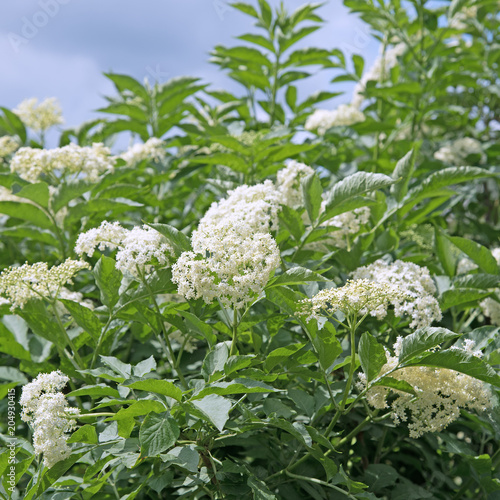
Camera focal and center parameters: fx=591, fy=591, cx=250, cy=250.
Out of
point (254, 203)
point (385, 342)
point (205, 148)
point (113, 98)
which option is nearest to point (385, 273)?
point (385, 342)

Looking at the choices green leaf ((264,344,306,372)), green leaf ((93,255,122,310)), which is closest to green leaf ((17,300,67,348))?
green leaf ((93,255,122,310))

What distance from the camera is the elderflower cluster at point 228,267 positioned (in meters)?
1.59

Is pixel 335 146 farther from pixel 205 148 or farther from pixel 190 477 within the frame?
pixel 190 477

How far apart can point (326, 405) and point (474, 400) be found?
0.44 meters

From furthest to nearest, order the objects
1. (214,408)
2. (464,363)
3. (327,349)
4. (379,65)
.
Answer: (379,65), (327,349), (464,363), (214,408)

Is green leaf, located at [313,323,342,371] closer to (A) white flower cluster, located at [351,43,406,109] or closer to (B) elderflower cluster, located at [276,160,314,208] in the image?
(B) elderflower cluster, located at [276,160,314,208]

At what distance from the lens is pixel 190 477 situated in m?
1.74

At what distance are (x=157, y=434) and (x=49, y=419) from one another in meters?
0.36

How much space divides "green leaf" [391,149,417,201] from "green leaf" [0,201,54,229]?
1.43 metres

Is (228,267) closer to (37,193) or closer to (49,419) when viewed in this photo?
(49,419)

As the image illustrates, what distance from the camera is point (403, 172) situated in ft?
7.62

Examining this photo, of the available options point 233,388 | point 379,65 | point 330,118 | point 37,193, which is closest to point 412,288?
point 233,388

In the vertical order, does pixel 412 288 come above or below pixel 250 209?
below

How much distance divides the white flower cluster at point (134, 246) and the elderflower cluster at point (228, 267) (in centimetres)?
12
